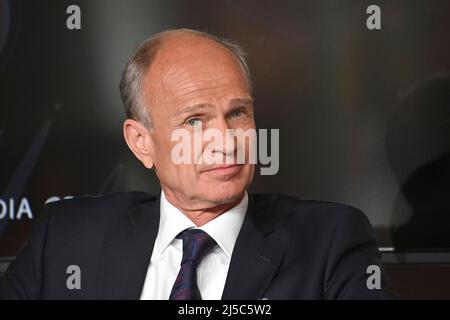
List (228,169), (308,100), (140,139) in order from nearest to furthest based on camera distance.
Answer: (228,169) < (140,139) < (308,100)

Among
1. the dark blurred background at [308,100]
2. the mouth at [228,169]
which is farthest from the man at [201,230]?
the dark blurred background at [308,100]

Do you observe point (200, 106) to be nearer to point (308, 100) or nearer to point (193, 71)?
point (193, 71)

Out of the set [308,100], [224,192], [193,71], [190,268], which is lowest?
[190,268]

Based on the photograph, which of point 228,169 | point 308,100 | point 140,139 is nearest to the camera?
point 228,169

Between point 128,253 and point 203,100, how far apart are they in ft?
1.23

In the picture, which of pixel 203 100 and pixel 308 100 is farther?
pixel 308 100

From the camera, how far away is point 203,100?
55.7 inches

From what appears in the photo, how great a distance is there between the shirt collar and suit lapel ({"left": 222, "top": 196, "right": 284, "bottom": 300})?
0.02 m

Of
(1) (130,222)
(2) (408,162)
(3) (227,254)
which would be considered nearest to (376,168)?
(2) (408,162)

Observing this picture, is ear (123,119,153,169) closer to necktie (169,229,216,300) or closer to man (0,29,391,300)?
man (0,29,391,300)

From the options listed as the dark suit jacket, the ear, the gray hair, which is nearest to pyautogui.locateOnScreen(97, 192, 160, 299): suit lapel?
the dark suit jacket

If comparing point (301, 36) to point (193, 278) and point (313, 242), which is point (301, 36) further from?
point (193, 278)

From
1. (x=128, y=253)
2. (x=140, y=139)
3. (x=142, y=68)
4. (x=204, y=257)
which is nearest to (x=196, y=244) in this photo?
(x=204, y=257)
